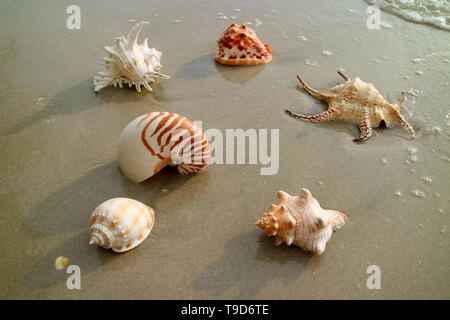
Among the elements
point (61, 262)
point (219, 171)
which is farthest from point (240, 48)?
point (61, 262)

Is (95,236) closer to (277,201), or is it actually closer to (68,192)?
(68,192)

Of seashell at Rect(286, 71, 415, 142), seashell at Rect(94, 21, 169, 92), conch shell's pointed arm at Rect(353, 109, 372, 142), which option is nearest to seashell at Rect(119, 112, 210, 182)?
seashell at Rect(94, 21, 169, 92)

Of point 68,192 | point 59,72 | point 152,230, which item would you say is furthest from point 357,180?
point 59,72

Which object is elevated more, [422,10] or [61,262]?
[422,10]

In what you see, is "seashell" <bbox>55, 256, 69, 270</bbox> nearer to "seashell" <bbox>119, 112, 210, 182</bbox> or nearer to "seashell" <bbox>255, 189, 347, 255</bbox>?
"seashell" <bbox>119, 112, 210, 182</bbox>

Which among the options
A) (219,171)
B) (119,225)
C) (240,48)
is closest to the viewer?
(119,225)

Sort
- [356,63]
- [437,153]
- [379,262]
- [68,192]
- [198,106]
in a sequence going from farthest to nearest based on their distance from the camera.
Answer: [356,63]
[198,106]
[437,153]
[68,192]
[379,262]

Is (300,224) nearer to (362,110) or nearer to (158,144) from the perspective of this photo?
(158,144)
